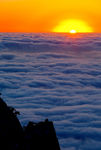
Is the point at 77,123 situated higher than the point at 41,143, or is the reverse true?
the point at 77,123

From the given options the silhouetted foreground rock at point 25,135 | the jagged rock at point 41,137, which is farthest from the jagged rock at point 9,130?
the jagged rock at point 41,137

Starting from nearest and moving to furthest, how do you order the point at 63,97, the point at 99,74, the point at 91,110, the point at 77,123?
the point at 77,123 → the point at 91,110 → the point at 63,97 → the point at 99,74

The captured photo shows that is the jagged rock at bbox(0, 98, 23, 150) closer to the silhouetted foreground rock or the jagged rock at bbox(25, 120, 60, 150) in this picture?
the silhouetted foreground rock

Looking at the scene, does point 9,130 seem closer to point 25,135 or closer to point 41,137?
point 25,135

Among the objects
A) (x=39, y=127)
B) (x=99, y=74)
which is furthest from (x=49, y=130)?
(x=99, y=74)

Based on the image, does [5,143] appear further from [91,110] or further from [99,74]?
[99,74]

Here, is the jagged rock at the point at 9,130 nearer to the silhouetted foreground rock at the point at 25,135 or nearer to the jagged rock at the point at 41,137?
the silhouetted foreground rock at the point at 25,135

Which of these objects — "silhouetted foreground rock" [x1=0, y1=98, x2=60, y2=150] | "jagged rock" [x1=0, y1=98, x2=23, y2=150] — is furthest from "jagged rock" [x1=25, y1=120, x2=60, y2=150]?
"jagged rock" [x1=0, y1=98, x2=23, y2=150]

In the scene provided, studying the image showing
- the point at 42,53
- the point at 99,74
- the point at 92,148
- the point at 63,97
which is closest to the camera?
the point at 92,148
